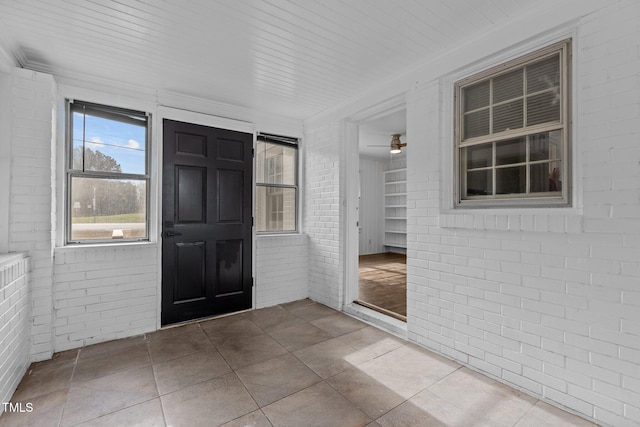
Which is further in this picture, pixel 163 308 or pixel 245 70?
pixel 163 308

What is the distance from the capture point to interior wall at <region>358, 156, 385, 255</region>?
8.38m

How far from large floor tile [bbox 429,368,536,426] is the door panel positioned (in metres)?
2.61

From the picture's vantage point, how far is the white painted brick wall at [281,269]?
408cm

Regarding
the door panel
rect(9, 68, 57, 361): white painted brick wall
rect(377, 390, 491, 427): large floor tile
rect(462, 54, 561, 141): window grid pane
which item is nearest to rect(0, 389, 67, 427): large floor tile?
rect(9, 68, 57, 361): white painted brick wall

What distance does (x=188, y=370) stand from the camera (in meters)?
2.48

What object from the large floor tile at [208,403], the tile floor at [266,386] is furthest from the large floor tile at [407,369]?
the large floor tile at [208,403]

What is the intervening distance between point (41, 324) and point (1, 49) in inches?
91.2

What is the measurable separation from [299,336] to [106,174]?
2.68 m

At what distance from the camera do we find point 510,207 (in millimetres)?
2307

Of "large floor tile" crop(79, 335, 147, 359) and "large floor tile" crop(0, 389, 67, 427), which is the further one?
"large floor tile" crop(79, 335, 147, 359)

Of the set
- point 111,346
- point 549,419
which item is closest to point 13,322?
point 111,346

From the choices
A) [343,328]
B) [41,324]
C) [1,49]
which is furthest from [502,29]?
[41,324]

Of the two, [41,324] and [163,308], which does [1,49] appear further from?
[163,308]

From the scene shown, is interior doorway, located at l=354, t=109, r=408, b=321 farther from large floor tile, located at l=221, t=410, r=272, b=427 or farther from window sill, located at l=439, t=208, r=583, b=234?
large floor tile, located at l=221, t=410, r=272, b=427
